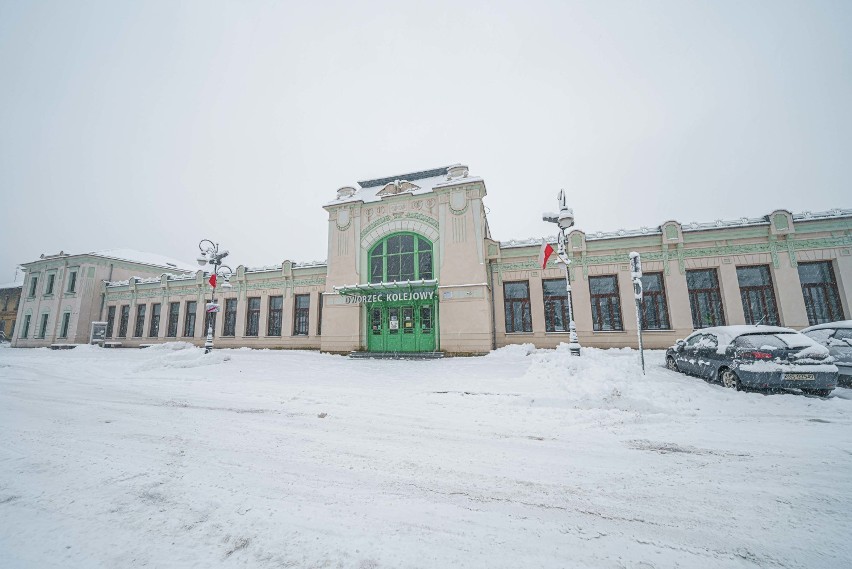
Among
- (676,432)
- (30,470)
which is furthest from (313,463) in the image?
(676,432)

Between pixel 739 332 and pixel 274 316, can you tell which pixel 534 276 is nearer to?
pixel 739 332

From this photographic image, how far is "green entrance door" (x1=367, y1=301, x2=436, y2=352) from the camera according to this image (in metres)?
17.7

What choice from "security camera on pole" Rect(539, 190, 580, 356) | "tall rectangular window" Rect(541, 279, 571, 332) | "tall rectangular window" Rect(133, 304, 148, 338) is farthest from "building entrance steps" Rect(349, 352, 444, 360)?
"tall rectangular window" Rect(133, 304, 148, 338)

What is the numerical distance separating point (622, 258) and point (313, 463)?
17.5 m

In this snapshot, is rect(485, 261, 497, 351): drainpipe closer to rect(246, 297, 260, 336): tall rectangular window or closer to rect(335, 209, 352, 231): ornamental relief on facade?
rect(335, 209, 352, 231): ornamental relief on facade

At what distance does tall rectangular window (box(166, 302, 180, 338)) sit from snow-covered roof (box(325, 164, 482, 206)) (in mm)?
17449

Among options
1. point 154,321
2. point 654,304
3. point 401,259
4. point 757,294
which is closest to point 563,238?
point 654,304

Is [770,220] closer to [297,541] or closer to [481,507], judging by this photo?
[481,507]

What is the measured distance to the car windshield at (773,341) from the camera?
7.58m

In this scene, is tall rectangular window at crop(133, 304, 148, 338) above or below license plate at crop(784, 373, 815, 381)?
above

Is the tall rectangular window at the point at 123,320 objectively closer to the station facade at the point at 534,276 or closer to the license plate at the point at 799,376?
the station facade at the point at 534,276

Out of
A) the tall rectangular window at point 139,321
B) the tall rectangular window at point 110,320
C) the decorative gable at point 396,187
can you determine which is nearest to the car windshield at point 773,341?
the decorative gable at point 396,187

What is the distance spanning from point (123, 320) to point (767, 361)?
4062cm

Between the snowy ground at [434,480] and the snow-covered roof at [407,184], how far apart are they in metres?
13.4
